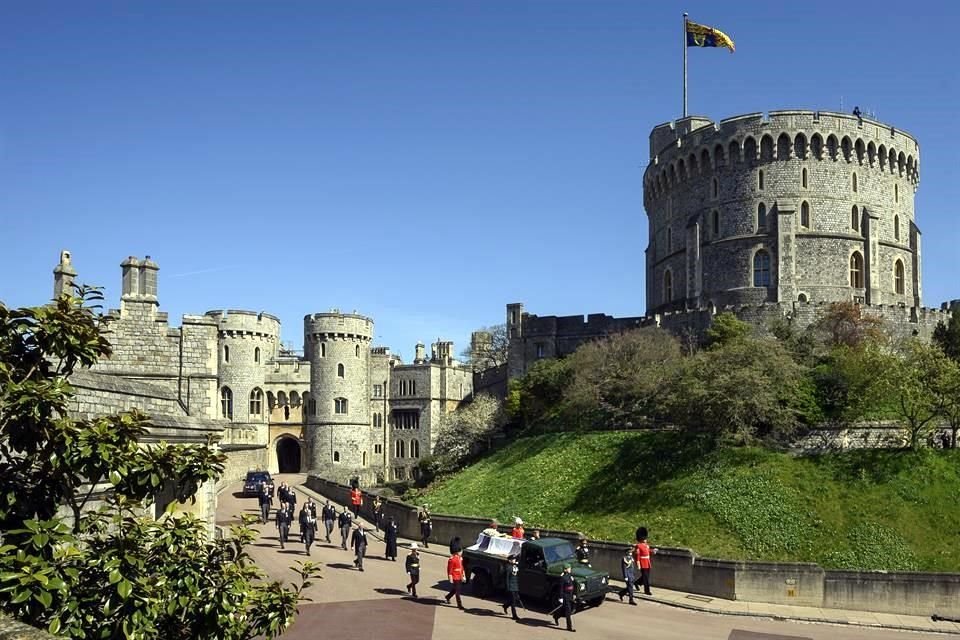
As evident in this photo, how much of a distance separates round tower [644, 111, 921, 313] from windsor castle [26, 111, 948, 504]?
81mm

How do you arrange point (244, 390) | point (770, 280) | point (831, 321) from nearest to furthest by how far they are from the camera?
point (831, 321) → point (770, 280) → point (244, 390)

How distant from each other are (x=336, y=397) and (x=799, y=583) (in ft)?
175

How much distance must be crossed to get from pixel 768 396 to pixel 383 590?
1925 centimetres

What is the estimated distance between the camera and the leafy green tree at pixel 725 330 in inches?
1802

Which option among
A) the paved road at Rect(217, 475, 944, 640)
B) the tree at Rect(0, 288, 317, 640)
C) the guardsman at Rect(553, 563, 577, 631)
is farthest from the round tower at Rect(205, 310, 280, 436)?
the tree at Rect(0, 288, 317, 640)

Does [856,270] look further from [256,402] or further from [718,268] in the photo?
[256,402]

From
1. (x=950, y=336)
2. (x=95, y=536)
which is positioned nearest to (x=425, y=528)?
(x=95, y=536)

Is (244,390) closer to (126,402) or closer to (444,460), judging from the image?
(444,460)

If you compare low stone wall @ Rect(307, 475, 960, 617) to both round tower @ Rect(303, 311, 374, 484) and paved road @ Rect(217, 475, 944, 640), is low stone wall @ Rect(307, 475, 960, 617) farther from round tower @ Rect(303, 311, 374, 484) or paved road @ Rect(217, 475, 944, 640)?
round tower @ Rect(303, 311, 374, 484)

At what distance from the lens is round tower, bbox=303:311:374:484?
71062mm

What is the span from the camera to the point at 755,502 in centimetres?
2984

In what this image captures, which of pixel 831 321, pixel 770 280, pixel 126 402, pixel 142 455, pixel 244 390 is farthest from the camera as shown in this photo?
pixel 244 390

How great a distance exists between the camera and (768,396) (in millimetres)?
34562

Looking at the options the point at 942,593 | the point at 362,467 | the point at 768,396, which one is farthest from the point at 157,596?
the point at 362,467
